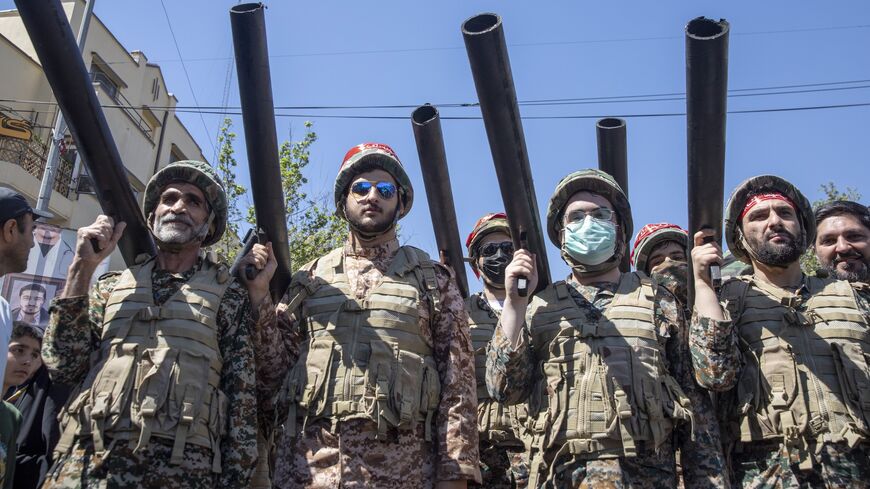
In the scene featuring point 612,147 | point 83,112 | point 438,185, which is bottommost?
point 83,112

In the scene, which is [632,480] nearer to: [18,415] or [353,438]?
[353,438]

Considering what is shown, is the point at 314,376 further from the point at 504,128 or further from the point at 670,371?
the point at 670,371

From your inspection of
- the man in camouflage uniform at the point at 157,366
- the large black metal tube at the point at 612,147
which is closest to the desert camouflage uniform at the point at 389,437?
the man in camouflage uniform at the point at 157,366

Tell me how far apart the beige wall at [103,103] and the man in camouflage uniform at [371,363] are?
14.8m

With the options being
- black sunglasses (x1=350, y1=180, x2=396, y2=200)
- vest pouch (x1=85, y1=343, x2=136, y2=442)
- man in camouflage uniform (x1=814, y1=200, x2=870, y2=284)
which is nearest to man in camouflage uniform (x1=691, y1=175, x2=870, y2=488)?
man in camouflage uniform (x1=814, y1=200, x2=870, y2=284)

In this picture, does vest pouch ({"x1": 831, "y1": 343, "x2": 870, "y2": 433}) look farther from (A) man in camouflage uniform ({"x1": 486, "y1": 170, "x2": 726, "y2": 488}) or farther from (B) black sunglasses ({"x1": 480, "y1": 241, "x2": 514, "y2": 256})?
(B) black sunglasses ({"x1": 480, "y1": 241, "x2": 514, "y2": 256})

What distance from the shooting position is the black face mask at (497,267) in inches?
245

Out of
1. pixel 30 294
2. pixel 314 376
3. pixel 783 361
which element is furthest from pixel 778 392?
pixel 30 294

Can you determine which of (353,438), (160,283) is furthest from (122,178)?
(353,438)

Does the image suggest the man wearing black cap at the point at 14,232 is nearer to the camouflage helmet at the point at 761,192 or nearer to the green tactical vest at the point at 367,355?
the green tactical vest at the point at 367,355

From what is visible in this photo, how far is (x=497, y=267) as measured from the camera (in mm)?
6230

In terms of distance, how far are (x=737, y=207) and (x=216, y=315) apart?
10.8 ft

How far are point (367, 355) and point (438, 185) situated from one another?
6.33 ft

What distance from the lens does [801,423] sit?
154 inches
